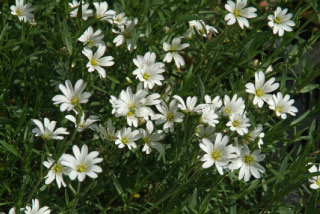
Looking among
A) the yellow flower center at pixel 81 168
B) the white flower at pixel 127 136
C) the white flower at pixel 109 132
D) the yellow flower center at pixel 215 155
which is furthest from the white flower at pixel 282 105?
the yellow flower center at pixel 81 168

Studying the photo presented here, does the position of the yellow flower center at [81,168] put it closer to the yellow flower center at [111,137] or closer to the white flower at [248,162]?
the yellow flower center at [111,137]

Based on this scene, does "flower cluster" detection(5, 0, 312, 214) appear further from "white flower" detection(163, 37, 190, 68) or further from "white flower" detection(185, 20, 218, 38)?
"white flower" detection(185, 20, 218, 38)

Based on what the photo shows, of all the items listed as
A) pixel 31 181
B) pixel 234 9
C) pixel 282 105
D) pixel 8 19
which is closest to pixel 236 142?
pixel 282 105

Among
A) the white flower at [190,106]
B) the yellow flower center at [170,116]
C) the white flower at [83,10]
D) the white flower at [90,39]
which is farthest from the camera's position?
the white flower at [83,10]

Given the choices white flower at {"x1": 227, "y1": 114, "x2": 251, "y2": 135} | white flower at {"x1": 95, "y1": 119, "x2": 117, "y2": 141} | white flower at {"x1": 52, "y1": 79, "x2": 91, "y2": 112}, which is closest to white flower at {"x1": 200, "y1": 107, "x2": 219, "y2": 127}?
white flower at {"x1": 227, "y1": 114, "x2": 251, "y2": 135}

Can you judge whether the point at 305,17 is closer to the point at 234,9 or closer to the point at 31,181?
the point at 234,9

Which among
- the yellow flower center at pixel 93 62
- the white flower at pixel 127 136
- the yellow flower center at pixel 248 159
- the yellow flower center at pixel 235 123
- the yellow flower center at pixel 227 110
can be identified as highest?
the yellow flower center at pixel 93 62

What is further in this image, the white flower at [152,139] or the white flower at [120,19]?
the white flower at [120,19]

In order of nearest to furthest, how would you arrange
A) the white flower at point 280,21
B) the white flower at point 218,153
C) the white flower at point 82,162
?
the white flower at point 82,162
the white flower at point 218,153
the white flower at point 280,21
